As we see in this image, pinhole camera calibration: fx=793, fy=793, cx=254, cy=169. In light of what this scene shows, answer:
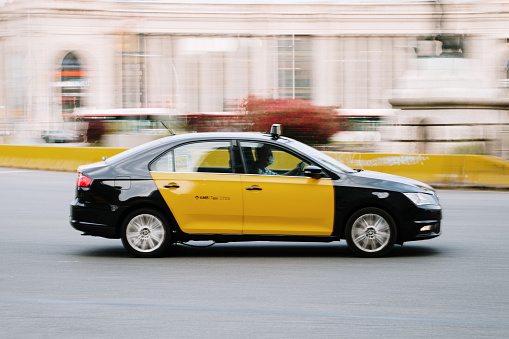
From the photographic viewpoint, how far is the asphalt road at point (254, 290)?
19.6ft

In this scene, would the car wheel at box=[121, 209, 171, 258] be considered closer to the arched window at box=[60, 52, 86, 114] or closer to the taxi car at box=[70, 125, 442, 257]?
the taxi car at box=[70, 125, 442, 257]

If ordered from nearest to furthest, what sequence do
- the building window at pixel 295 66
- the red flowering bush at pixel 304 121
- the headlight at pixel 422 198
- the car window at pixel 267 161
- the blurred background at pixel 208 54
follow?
the headlight at pixel 422 198 < the car window at pixel 267 161 < the red flowering bush at pixel 304 121 < the blurred background at pixel 208 54 < the building window at pixel 295 66

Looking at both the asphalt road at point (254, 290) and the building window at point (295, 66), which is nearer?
the asphalt road at point (254, 290)

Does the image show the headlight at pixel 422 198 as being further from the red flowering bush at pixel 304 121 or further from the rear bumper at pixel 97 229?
the red flowering bush at pixel 304 121

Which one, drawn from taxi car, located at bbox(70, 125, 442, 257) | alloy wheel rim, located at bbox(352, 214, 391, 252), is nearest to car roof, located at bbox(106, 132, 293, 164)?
taxi car, located at bbox(70, 125, 442, 257)

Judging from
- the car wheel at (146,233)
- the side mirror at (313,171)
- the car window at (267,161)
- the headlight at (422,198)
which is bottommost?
the car wheel at (146,233)

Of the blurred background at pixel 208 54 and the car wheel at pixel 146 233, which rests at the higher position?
the blurred background at pixel 208 54

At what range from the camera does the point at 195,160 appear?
9109 millimetres

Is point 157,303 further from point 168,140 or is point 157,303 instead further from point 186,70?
point 186,70

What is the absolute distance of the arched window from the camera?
77875 mm

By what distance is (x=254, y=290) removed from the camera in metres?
7.30

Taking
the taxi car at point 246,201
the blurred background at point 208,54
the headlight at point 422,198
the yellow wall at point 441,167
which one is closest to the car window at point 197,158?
the taxi car at point 246,201

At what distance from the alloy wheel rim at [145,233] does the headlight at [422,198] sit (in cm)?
283

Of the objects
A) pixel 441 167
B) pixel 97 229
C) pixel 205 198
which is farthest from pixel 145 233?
pixel 441 167
